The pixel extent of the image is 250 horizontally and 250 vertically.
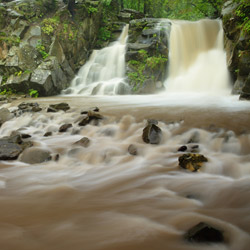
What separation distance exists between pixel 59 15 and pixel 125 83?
7594 mm

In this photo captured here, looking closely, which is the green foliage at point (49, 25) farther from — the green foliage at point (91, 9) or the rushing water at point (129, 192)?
the rushing water at point (129, 192)

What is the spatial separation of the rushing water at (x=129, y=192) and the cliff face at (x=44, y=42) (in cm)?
893

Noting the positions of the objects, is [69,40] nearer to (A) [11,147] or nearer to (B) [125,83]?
(B) [125,83]

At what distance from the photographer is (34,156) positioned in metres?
3.78

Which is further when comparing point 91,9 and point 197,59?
point 91,9

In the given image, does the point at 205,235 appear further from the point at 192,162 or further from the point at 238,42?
the point at 238,42

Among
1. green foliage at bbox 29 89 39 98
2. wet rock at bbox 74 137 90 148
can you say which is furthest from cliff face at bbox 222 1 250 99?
green foliage at bbox 29 89 39 98

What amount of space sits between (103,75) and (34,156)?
11.0m

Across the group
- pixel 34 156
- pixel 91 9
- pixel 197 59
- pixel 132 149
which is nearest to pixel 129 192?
pixel 132 149

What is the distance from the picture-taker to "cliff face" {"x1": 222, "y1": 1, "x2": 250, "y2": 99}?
846 cm

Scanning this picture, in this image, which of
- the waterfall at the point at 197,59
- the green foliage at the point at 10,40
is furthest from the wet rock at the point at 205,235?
the green foliage at the point at 10,40

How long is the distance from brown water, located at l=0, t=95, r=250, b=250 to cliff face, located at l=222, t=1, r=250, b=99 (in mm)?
4721

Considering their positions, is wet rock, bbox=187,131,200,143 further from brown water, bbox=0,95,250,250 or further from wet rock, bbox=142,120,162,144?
wet rock, bbox=142,120,162,144

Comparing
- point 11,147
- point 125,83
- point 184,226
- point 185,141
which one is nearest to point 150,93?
point 125,83
